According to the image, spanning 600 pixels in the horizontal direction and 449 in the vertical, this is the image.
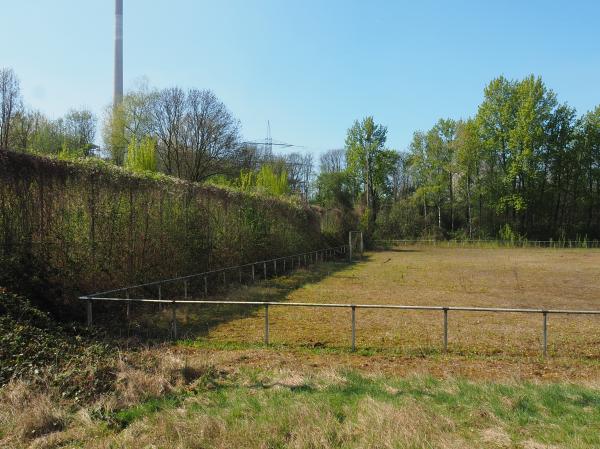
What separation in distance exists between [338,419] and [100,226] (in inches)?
332

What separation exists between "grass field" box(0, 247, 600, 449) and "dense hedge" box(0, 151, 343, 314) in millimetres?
1664

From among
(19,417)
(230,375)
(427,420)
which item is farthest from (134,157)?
(427,420)

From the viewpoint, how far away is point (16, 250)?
880 centimetres

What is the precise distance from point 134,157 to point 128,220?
503cm

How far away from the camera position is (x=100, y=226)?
11.4m

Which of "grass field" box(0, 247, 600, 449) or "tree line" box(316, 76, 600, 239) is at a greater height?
"tree line" box(316, 76, 600, 239)

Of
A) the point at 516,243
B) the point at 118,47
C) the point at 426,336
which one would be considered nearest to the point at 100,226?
the point at 426,336

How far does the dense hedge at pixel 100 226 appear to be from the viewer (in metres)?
8.96

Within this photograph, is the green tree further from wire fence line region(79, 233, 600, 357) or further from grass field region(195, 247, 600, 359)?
grass field region(195, 247, 600, 359)

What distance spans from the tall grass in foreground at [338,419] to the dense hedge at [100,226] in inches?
183

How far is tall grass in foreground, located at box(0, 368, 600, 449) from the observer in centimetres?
430

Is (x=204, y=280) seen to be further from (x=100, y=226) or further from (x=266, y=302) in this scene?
(x=266, y=302)

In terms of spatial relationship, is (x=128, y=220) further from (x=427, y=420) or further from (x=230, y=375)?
(x=427, y=420)

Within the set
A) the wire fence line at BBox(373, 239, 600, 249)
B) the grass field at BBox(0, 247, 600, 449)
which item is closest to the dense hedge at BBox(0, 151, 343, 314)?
the grass field at BBox(0, 247, 600, 449)
